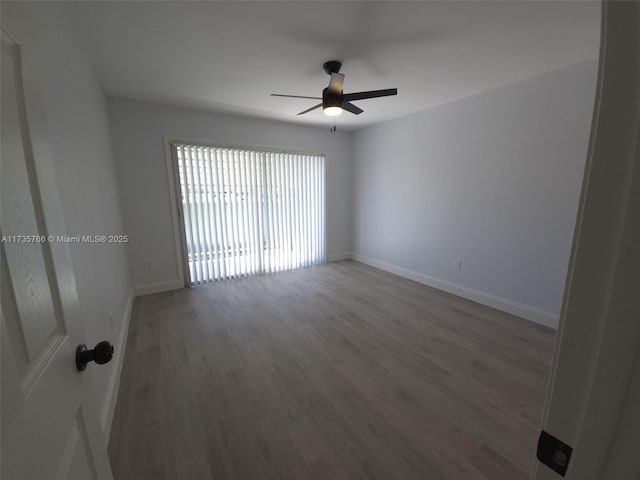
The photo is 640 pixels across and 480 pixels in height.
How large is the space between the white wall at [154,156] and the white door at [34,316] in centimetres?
307

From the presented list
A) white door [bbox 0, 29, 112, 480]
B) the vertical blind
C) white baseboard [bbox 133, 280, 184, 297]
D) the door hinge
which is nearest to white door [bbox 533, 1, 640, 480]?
the door hinge

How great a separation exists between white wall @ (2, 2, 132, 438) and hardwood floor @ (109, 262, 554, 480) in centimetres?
37

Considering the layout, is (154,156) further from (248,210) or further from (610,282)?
(610,282)

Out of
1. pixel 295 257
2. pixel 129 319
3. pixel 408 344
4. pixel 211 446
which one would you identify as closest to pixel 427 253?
pixel 408 344

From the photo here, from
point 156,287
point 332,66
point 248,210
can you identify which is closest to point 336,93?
point 332,66

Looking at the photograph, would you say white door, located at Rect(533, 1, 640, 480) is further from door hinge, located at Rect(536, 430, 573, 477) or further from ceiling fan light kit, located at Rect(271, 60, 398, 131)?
ceiling fan light kit, located at Rect(271, 60, 398, 131)

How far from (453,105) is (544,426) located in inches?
140

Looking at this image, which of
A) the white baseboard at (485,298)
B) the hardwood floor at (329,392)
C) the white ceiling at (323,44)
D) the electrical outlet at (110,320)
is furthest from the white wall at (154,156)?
A: the white baseboard at (485,298)

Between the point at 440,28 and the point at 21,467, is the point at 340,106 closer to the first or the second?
the point at 440,28

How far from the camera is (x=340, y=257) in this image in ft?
16.9

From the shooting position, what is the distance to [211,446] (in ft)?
4.54

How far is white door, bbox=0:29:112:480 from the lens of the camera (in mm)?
408

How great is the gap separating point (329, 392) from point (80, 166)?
6.76 ft

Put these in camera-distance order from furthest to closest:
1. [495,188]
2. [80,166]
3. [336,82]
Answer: [495,188] < [336,82] < [80,166]
